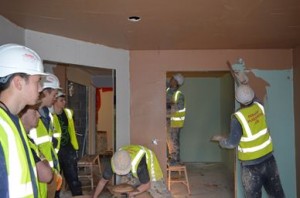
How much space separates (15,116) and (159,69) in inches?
117

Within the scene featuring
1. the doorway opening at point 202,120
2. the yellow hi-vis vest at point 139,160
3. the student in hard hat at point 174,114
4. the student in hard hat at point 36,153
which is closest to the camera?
the student in hard hat at point 36,153

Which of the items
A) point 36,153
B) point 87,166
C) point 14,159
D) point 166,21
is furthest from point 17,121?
point 87,166

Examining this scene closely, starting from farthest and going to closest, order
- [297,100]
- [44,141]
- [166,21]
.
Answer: [297,100]
[166,21]
[44,141]

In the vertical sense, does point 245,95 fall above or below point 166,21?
below

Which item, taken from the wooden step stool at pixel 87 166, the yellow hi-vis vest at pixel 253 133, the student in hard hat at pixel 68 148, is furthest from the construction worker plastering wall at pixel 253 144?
the wooden step stool at pixel 87 166

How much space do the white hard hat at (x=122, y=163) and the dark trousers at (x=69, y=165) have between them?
1.40 meters

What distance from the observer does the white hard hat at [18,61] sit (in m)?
1.42

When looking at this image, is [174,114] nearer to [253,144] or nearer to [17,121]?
[253,144]

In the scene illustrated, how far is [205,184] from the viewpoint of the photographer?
18.0 ft

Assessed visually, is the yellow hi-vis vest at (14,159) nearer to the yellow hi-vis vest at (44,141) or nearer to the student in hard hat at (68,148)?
the yellow hi-vis vest at (44,141)

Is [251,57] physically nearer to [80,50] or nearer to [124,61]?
[124,61]

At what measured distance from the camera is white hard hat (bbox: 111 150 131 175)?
273cm

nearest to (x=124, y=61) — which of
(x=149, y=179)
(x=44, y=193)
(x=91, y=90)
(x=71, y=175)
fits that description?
(x=71, y=175)

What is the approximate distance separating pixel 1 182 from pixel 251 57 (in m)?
3.60
